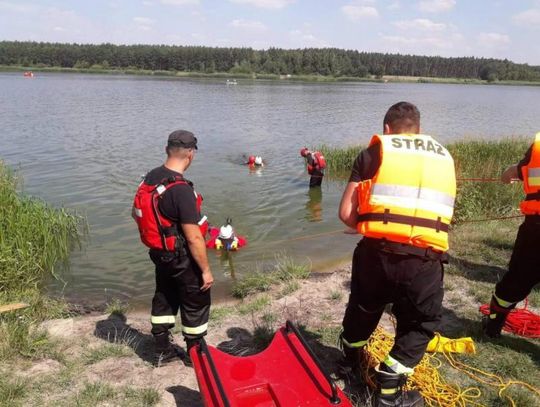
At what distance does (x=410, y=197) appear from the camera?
2793mm

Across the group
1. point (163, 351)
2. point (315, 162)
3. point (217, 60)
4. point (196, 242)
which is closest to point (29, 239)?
point (163, 351)

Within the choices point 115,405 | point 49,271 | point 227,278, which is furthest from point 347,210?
point 49,271

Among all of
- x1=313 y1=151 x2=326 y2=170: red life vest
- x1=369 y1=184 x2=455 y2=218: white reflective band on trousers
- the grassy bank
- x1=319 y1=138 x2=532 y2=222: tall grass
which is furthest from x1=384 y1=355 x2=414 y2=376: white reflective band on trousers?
x1=313 y1=151 x2=326 y2=170: red life vest

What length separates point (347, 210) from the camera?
303 centimetres

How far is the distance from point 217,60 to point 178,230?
116 m

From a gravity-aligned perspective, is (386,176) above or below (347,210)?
above

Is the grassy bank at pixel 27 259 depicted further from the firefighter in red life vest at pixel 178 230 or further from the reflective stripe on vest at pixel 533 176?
the reflective stripe on vest at pixel 533 176

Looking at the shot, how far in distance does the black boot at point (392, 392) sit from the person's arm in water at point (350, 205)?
114cm

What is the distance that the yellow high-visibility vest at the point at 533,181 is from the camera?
3.82 meters

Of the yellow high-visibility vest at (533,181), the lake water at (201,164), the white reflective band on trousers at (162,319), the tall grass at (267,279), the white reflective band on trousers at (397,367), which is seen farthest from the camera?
the lake water at (201,164)

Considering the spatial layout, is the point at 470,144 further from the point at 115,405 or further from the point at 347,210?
the point at 115,405

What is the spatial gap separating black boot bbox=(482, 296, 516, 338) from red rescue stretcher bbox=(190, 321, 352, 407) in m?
2.13

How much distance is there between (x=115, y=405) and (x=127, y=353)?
885 mm

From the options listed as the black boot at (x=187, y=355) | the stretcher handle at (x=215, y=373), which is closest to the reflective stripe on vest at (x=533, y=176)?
the stretcher handle at (x=215, y=373)
